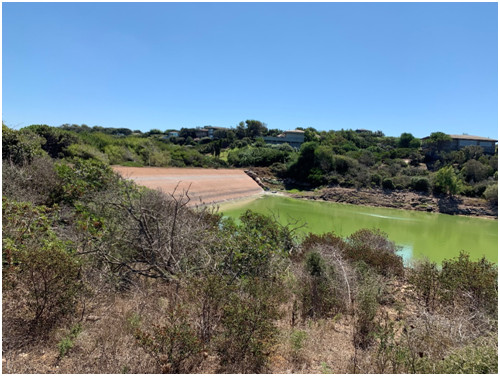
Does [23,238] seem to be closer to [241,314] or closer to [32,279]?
[32,279]

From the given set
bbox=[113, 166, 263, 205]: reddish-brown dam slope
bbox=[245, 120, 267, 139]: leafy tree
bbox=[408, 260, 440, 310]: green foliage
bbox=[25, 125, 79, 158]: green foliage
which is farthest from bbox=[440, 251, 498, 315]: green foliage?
bbox=[245, 120, 267, 139]: leafy tree

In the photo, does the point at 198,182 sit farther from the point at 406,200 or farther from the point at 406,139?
the point at 406,139

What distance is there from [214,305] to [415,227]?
19468mm

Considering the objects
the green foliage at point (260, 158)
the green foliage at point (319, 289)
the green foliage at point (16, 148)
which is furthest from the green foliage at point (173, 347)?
the green foliage at point (260, 158)

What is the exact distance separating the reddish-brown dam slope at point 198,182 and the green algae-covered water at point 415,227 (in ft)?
5.75

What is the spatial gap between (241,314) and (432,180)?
32.8 m

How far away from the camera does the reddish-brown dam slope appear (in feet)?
70.5

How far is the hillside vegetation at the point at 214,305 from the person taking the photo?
306 centimetres

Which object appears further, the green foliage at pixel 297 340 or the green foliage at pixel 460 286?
the green foliage at pixel 460 286

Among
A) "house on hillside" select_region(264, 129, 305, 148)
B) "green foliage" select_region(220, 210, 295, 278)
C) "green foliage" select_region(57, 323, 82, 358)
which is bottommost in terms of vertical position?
"green foliage" select_region(57, 323, 82, 358)

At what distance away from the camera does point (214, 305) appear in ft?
11.5

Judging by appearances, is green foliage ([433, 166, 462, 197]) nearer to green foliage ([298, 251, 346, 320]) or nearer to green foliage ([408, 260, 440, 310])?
green foliage ([408, 260, 440, 310])

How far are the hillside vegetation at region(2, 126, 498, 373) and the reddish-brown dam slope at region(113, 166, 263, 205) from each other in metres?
13.6

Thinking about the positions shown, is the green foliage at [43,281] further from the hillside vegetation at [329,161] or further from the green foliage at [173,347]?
the hillside vegetation at [329,161]
